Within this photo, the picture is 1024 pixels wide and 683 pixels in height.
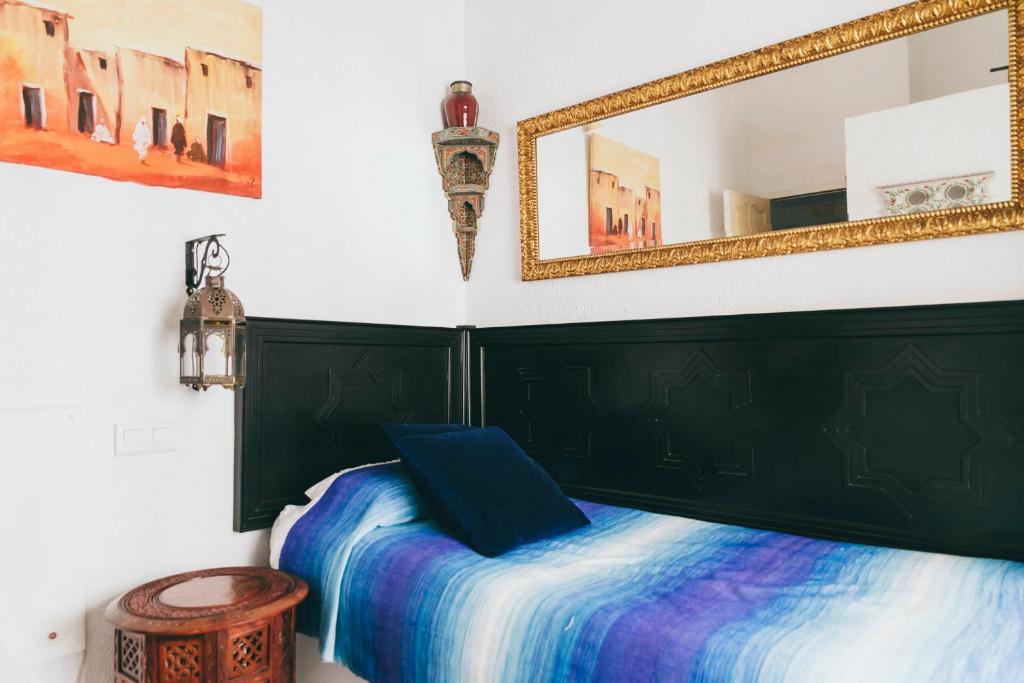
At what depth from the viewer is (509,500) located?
6.70ft

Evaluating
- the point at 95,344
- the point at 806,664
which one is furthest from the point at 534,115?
the point at 806,664

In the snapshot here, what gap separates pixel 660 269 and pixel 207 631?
181 cm

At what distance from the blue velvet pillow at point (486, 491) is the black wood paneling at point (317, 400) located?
0.47 metres

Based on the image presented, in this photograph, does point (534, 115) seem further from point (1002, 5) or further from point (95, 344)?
point (95, 344)

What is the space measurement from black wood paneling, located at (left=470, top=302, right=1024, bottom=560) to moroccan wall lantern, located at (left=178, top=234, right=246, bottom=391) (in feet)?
3.82

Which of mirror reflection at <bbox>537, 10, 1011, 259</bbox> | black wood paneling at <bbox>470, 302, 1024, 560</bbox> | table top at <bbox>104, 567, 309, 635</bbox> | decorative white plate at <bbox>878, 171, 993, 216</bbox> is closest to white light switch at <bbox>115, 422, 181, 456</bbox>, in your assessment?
table top at <bbox>104, 567, 309, 635</bbox>

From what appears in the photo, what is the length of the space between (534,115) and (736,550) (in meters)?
1.92

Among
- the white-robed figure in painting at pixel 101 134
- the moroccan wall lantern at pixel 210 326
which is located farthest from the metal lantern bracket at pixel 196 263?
the white-robed figure in painting at pixel 101 134

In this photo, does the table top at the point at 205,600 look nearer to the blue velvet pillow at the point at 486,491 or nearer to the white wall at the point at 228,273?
the white wall at the point at 228,273

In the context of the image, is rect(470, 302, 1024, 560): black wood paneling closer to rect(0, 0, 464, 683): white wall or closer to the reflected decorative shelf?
the reflected decorative shelf

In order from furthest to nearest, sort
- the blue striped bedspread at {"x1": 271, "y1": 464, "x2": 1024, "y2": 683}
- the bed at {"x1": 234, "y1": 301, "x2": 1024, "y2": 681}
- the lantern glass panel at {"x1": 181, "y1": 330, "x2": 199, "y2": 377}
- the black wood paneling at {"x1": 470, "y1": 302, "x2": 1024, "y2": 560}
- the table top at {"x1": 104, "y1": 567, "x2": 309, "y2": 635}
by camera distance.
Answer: the lantern glass panel at {"x1": 181, "y1": 330, "x2": 199, "y2": 377}, the black wood paneling at {"x1": 470, "y1": 302, "x2": 1024, "y2": 560}, the table top at {"x1": 104, "y1": 567, "x2": 309, "y2": 635}, the bed at {"x1": 234, "y1": 301, "x2": 1024, "y2": 681}, the blue striped bedspread at {"x1": 271, "y1": 464, "x2": 1024, "y2": 683}

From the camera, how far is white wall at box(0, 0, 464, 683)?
76.6 inches

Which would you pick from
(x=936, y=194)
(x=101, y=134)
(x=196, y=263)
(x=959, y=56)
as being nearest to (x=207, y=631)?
(x=196, y=263)

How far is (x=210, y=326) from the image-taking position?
6.79 feet
